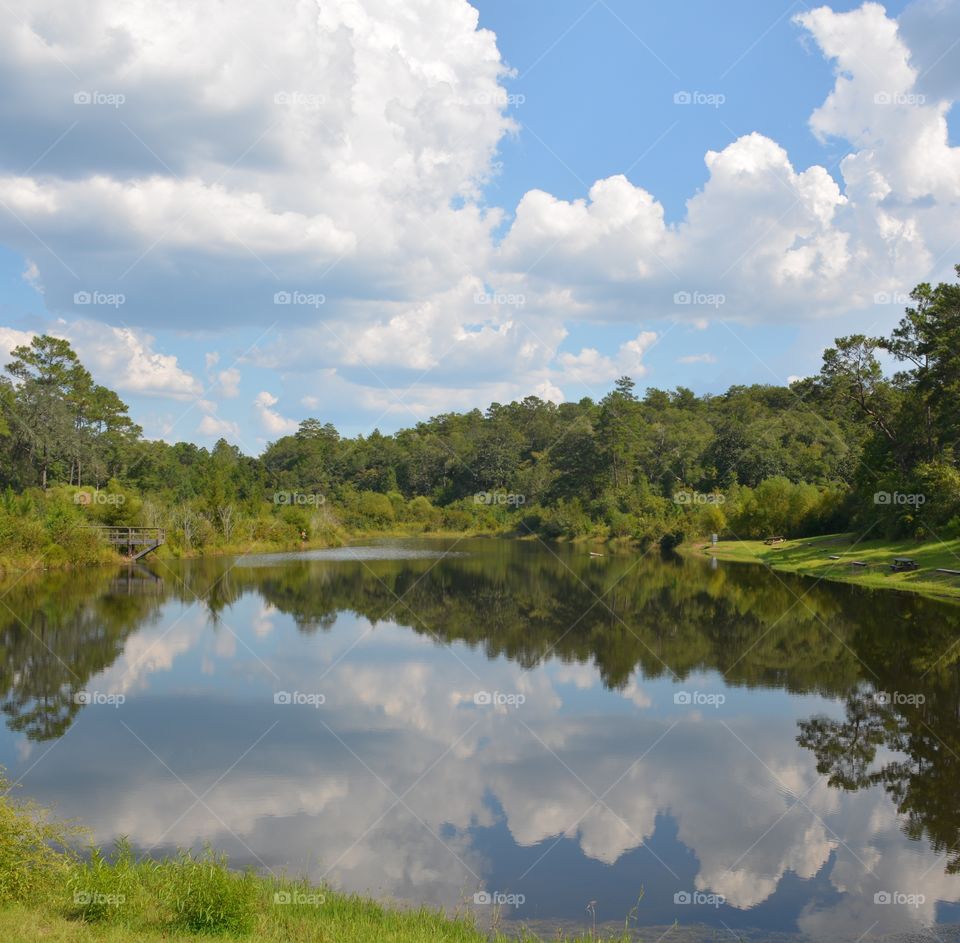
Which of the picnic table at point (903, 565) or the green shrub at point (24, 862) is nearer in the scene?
the green shrub at point (24, 862)

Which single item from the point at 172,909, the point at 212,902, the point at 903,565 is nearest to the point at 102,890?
the point at 172,909

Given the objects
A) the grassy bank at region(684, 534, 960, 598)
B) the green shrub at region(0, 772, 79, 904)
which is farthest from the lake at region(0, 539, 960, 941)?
the grassy bank at region(684, 534, 960, 598)

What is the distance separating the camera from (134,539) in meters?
53.0

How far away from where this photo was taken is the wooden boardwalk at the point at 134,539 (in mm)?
51781

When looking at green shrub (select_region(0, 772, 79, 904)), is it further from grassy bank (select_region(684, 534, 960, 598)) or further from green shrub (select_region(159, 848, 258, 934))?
grassy bank (select_region(684, 534, 960, 598))

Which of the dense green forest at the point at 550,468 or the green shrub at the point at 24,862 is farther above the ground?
the dense green forest at the point at 550,468

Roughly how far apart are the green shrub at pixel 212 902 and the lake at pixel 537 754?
243 centimetres

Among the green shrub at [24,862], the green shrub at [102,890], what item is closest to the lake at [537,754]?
the green shrub at [102,890]

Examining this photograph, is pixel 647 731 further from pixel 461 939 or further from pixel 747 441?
pixel 747 441

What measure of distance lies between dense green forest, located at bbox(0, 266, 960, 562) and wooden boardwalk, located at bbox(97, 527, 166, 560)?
1.70 metres

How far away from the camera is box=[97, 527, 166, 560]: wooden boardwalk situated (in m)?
51.8

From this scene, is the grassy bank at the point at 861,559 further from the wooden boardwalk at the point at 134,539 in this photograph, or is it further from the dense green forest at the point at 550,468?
the wooden boardwalk at the point at 134,539

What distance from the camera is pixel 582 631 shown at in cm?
2866

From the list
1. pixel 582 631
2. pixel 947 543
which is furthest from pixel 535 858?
pixel 947 543
